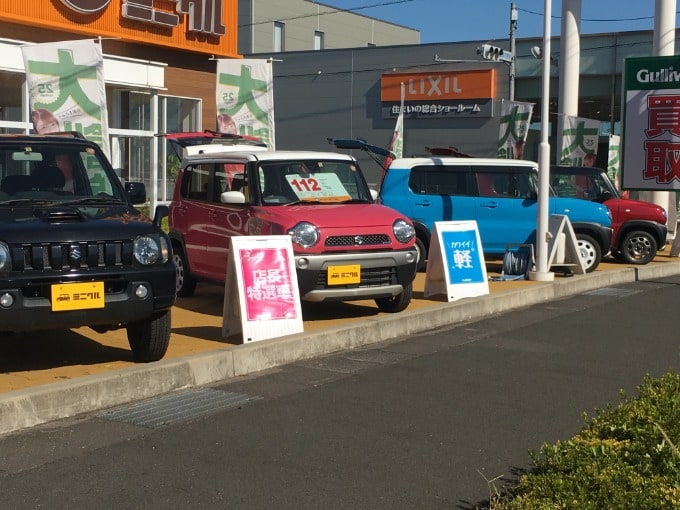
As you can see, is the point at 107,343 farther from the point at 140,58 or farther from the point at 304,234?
the point at 140,58

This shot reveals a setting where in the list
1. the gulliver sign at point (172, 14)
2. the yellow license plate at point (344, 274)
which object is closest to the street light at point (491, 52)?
the gulliver sign at point (172, 14)

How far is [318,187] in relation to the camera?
1069 cm

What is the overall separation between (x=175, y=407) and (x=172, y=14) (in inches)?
660

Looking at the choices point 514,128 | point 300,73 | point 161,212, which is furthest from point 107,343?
point 300,73

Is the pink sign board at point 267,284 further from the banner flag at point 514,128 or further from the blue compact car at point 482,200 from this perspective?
the banner flag at point 514,128

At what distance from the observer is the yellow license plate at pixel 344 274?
380 inches

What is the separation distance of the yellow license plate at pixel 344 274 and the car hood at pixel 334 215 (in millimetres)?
467

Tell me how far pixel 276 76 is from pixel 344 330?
40130 mm

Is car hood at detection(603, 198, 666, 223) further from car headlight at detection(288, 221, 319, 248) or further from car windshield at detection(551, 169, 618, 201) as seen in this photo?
car headlight at detection(288, 221, 319, 248)

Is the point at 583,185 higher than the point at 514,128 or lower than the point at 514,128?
lower

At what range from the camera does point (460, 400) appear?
22.4ft

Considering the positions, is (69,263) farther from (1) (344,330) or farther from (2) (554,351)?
(2) (554,351)

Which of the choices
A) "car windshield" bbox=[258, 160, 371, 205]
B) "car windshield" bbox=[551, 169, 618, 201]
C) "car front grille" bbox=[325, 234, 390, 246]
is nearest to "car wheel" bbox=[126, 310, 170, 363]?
"car front grille" bbox=[325, 234, 390, 246]

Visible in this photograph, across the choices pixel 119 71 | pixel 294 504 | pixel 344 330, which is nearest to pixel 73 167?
pixel 344 330
